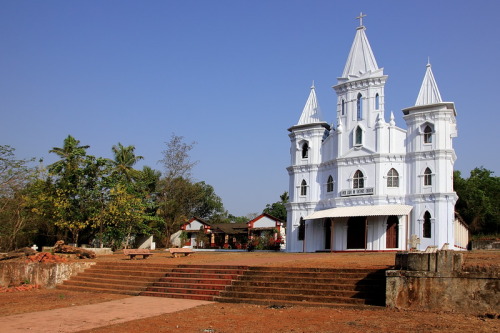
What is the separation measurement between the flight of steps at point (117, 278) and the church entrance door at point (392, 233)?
19.7 metres

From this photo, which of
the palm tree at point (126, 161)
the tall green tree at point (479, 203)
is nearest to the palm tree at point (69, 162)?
the palm tree at point (126, 161)

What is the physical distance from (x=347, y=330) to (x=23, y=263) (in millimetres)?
15033

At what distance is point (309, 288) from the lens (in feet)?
47.0

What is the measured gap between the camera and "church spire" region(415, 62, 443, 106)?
35.0 meters

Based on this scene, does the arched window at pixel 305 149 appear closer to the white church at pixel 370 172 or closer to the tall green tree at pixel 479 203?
the white church at pixel 370 172

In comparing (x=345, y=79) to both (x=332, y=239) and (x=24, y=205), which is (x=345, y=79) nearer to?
(x=332, y=239)

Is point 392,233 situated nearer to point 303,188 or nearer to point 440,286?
point 303,188

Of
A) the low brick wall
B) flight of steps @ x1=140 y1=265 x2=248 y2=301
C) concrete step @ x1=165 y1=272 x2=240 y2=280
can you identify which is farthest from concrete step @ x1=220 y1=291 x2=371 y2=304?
the low brick wall

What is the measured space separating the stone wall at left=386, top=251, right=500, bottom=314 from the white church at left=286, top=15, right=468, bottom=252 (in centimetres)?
2085

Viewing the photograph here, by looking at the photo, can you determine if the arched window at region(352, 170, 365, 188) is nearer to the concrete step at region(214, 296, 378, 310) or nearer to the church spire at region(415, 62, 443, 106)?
the church spire at region(415, 62, 443, 106)

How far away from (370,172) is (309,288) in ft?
74.6

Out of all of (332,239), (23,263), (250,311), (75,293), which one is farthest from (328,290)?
(332,239)

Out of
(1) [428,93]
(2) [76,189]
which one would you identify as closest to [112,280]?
(2) [76,189]

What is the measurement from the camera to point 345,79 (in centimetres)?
3859
